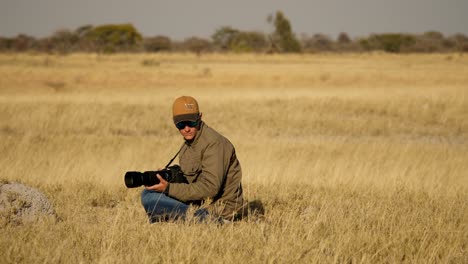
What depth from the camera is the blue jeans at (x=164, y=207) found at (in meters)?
5.89

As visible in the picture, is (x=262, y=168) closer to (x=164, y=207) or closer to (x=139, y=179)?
(x=164, y=207)

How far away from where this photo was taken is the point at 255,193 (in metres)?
8.10

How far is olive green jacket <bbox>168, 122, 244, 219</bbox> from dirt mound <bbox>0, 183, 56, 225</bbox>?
4.07 ft

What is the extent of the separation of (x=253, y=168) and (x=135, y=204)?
13.2ft

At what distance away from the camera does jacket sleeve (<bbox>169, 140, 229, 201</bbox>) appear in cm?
565

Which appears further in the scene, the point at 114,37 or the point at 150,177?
the point at 114,37

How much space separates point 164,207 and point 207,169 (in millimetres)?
562

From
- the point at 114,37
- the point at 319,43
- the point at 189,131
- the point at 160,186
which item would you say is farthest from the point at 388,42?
the point at 160,186

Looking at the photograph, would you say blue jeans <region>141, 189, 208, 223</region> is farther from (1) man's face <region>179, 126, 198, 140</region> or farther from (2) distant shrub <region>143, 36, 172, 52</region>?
(2) distant shrub <region>143, 36, 172, 52</region>

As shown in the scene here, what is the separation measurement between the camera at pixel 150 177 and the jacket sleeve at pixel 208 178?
108 mm

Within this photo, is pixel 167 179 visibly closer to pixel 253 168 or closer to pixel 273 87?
pixel 253 168

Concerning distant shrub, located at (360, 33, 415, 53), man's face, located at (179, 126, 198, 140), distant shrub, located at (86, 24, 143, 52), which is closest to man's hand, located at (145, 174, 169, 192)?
man's face, located at (179, 126, 198, 140)

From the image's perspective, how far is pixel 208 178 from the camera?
5668mm

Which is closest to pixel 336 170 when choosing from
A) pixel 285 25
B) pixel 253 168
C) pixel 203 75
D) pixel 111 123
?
pixel 253 168
